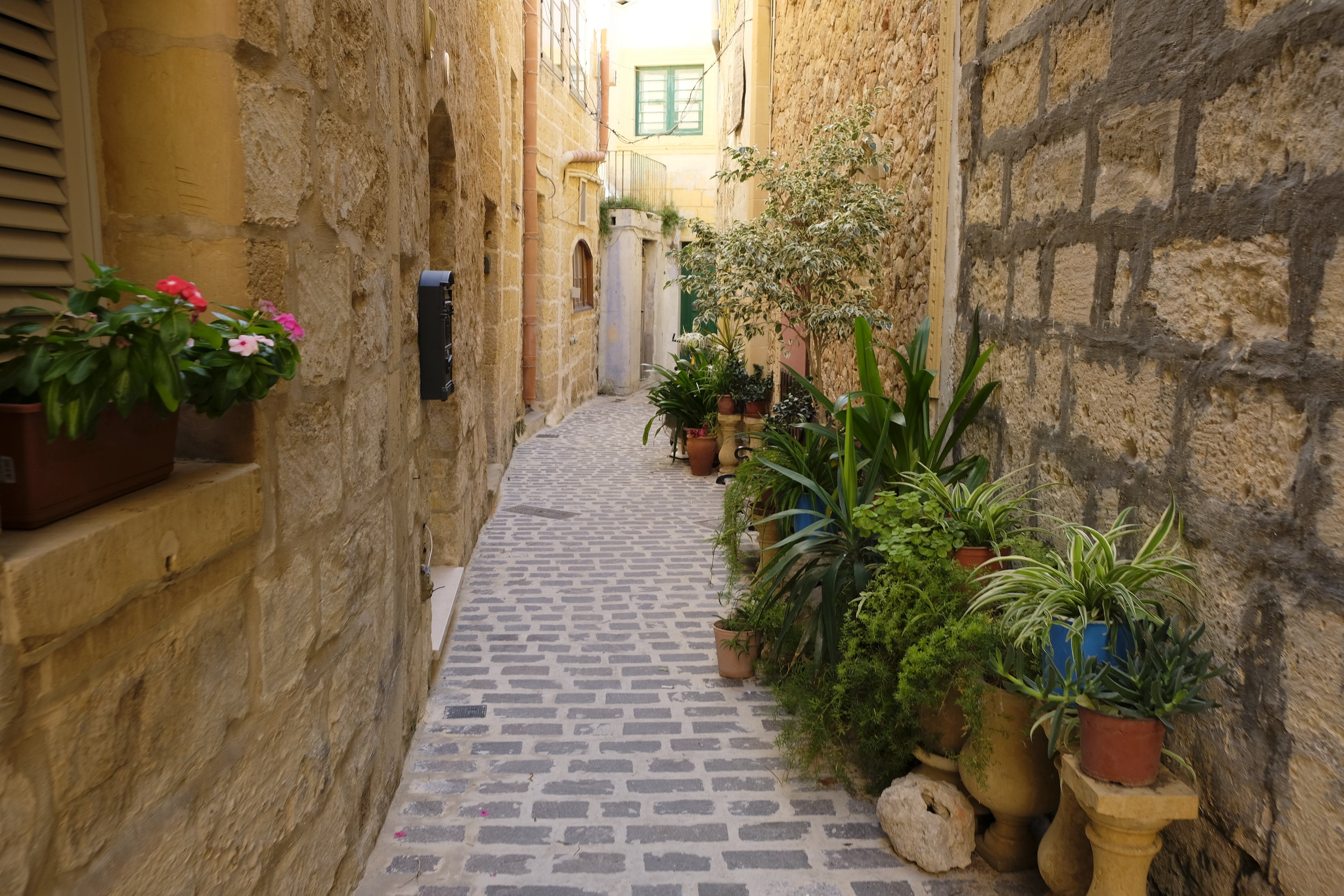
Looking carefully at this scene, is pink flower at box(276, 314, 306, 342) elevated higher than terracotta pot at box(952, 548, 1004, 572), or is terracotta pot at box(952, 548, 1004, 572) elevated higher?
pink flower at box(276, 314, 306, 342)

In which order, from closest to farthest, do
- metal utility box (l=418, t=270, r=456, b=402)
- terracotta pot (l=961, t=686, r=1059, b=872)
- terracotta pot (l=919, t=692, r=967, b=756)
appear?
terracotta pot (l=961, t=686, r=1059, b=872)
terracotta pot (l=919, t=692, r=967, b=756)
metal utility box (l=418, t=270, r=456, b=402)

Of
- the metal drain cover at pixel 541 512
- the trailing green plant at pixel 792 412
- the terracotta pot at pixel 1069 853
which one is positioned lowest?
the metal drain cover at pixel 541 512

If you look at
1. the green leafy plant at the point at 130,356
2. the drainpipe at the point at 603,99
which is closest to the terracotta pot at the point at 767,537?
the green leafy plant at the point at 130,356

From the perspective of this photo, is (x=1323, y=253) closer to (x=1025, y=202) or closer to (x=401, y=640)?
(x=1025, y=202)

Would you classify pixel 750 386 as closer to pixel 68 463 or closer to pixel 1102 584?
pixel 1102 584

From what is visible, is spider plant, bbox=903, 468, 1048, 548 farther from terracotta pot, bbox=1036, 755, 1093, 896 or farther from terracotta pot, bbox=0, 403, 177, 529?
terracotta pot, bbox=0, 403, 177, 529

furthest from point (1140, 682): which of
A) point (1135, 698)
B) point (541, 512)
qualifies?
point (541, 512)

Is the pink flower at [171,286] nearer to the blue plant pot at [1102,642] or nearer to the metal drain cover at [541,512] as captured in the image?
the blue plant pot at [1102,642]

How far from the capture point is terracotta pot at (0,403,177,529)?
48.0 inches

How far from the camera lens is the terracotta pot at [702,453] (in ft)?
29.5

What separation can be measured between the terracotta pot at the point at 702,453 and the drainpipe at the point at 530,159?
10.2ft

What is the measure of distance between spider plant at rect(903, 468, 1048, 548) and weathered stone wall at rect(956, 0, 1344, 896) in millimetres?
146

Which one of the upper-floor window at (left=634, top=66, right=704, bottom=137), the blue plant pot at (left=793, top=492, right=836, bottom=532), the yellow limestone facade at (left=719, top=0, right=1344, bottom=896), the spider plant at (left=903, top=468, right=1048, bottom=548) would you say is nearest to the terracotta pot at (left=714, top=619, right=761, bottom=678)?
the blue plant pot at (left=793, top=492, right=836, bottom=532)

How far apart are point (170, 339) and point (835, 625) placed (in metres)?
2.55
